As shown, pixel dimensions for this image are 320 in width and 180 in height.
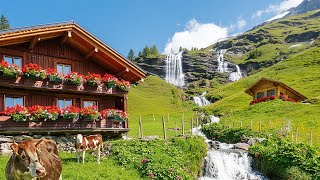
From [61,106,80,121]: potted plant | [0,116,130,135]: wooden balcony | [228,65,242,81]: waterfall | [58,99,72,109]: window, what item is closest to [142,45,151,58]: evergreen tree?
[228,65,242,81]: waterfall

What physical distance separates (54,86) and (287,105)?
34853 mm

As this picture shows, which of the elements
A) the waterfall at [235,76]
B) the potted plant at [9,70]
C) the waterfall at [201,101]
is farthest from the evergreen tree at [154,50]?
the potted plant at [9,70]

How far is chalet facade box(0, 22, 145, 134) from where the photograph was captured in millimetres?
22778

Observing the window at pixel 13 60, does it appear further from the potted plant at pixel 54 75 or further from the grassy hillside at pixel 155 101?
the grassy hillside at pixel 155 101

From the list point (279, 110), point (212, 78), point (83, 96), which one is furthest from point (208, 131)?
point (212, 78)

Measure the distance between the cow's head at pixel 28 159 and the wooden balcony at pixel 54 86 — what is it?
15.5 meters

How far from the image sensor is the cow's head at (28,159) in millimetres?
7676

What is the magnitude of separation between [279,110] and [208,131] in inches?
526

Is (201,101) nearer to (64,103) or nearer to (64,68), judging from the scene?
(64,68)

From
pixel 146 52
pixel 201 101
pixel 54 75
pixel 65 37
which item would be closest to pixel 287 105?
pixel 65 37

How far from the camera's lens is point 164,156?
2125 cm

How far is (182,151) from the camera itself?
23.0 meters

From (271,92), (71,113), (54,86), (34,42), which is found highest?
(34,42)

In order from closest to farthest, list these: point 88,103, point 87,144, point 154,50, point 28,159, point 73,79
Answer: point 28,159 < point 87,144 < point 73,79 < point 88,103 < point 154,50
